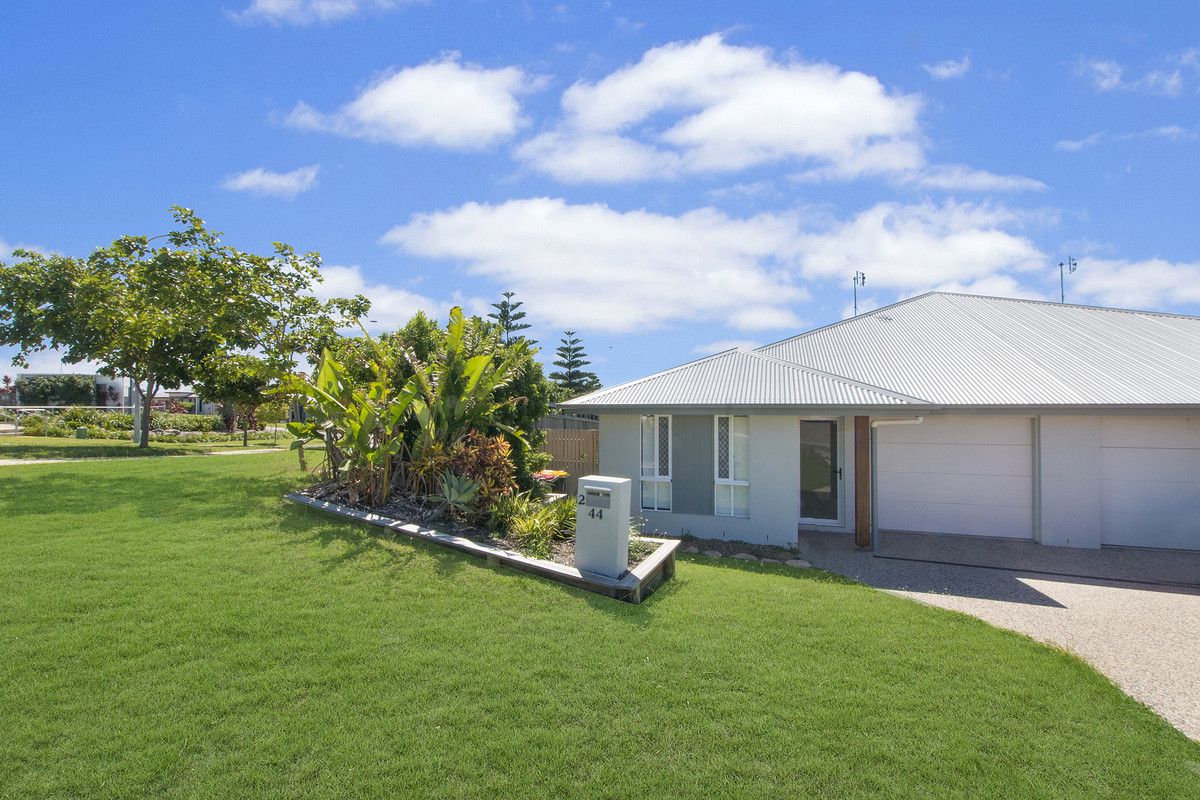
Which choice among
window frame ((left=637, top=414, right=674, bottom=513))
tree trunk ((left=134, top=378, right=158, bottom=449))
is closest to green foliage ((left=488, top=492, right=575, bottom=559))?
window frame ((left=637, top=414, right=674, bottom=513))

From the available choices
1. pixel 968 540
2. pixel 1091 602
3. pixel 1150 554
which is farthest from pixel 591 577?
pixel 1150 554

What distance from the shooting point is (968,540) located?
1086 cm

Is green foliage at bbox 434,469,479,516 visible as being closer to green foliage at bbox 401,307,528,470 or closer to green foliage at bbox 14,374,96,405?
green foliage at bbox 401,307,528,470

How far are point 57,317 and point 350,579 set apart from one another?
76.9 feet

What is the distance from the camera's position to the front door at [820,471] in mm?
11492

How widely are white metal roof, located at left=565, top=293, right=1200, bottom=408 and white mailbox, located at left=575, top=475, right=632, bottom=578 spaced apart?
13.7ft

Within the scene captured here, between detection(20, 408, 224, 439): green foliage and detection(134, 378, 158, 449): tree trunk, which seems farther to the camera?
detection(20, 408, 224, 439): green foliage

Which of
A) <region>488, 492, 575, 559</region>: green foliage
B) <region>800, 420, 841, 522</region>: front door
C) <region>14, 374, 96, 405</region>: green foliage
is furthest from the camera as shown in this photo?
<region>14, 374, 96, 405</region>: green foliage

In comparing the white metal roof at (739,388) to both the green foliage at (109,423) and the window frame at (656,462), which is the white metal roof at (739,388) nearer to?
the window frame at (656,462)

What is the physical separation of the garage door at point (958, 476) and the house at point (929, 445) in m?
0.02

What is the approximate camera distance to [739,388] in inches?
415

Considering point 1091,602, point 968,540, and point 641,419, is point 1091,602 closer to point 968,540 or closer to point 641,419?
point 968,540

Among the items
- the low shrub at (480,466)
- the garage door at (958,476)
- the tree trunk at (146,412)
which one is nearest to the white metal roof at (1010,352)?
the garage door at (958,476)

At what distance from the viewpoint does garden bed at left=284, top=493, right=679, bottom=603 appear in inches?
232
